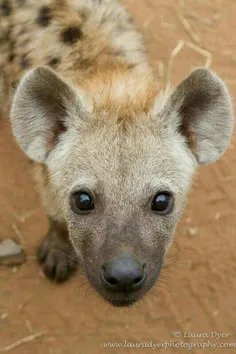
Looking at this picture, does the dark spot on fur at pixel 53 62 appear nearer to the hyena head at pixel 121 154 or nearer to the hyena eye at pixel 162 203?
the hyena head at pixel 121 154

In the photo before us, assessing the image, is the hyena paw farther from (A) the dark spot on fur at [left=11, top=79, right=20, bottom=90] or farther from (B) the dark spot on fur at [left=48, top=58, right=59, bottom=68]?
(B) the dark spot on fur at [left=48, top=58, right=59, bottom=68]

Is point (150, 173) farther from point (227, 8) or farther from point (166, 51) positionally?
point (227, 8)

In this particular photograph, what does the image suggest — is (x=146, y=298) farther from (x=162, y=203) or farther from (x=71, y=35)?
(x=71, y=35)

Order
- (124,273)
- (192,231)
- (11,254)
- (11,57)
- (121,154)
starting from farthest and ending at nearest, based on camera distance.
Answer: (192,231), (11,254), (11,57), (121,154), (124,273)

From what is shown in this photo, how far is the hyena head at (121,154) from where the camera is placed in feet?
5.67

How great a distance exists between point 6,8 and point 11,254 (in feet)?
4.17

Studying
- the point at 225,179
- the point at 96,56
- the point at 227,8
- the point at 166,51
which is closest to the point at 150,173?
the point at 96,56

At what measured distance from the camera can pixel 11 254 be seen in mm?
2785

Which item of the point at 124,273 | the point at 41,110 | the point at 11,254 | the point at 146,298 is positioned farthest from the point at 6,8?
the point at 146,298

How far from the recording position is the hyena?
173 cm

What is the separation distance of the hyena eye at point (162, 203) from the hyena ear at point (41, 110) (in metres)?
0.43

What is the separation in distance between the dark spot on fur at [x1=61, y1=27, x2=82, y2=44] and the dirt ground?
98cm

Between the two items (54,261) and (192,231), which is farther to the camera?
(192,231)

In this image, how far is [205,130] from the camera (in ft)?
6.45
